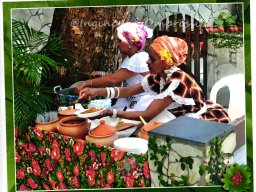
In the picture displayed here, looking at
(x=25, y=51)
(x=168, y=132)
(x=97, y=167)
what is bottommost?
(x=97, y=167)

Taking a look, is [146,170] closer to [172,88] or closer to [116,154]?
[116,154]

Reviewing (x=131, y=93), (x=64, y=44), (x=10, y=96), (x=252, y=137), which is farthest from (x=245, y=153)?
(x=10, y=96)

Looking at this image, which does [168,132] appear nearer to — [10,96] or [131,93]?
[131,93]

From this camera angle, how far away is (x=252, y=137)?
10.8ft

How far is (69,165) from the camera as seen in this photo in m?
3.33

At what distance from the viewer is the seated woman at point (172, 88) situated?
3.26 meters

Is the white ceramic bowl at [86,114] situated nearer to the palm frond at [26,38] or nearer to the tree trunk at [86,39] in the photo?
the tree trunk at [86,39]

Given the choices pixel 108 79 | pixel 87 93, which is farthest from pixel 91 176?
pixel 108 79

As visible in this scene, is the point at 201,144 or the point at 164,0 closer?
the point at 201,144

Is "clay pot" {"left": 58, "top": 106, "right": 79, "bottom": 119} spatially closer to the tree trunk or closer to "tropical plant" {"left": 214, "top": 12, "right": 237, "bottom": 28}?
the tree trunk

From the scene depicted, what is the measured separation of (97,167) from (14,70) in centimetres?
89

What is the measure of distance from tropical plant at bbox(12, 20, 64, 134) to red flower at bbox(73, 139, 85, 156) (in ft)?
1.06

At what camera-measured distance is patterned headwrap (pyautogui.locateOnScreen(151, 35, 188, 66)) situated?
10.7 ft

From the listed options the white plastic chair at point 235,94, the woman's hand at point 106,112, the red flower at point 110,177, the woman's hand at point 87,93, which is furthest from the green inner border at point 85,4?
the woman's hand at point 106,112
